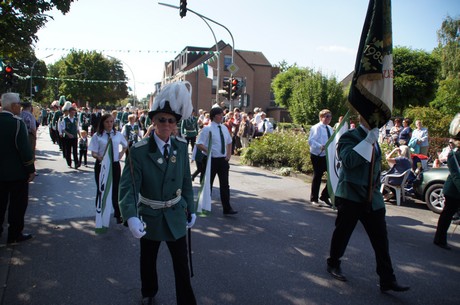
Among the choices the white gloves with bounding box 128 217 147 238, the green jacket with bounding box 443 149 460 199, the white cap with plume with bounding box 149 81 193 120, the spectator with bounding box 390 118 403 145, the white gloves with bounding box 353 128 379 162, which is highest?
the spectator with bounding box 390 118 403 145

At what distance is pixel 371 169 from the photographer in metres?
3.92

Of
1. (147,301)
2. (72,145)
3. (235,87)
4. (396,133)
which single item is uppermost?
(235,87)

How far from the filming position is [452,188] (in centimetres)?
546

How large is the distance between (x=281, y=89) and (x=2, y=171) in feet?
163

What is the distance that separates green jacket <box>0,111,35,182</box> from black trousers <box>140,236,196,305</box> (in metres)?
2.71

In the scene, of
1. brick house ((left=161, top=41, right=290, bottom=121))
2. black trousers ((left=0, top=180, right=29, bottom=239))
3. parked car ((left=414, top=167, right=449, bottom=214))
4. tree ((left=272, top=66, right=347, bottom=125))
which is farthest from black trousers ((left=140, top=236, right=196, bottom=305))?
brick house ((left=161, top=41, right=290, bottom=121))

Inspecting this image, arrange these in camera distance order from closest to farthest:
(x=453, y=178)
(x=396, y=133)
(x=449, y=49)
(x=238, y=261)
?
(x=238, y=261) < (x=453, y=178) < (x=396, y=133) < (x=449, y=49)

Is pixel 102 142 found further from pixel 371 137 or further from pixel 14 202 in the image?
pixel 371 137

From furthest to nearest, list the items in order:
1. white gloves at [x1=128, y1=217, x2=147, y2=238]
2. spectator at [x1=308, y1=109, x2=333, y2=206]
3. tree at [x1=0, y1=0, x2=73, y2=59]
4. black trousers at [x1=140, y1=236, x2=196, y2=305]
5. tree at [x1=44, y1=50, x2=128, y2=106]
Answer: tree at [x1=44, y1=50, x2=128, y2=106], tree at [x1=0, y1=0, x2=73, y2=59], spectator at [x1=308, y1=109, x2=333, y2=206], black trousers at [x1=140, y1=236, x2=196, y2=305], white gloves at [x1=128, y1=217, x2=147, y2=238]

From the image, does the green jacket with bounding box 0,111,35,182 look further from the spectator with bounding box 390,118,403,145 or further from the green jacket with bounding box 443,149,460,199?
the spectator with bounding box 390,118,403,145

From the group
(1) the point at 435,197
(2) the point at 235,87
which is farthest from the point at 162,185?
(2) the point at 235,87

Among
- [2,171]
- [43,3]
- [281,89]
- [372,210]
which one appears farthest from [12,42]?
[281,89]

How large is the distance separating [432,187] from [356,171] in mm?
5192

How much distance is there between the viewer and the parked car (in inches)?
314
